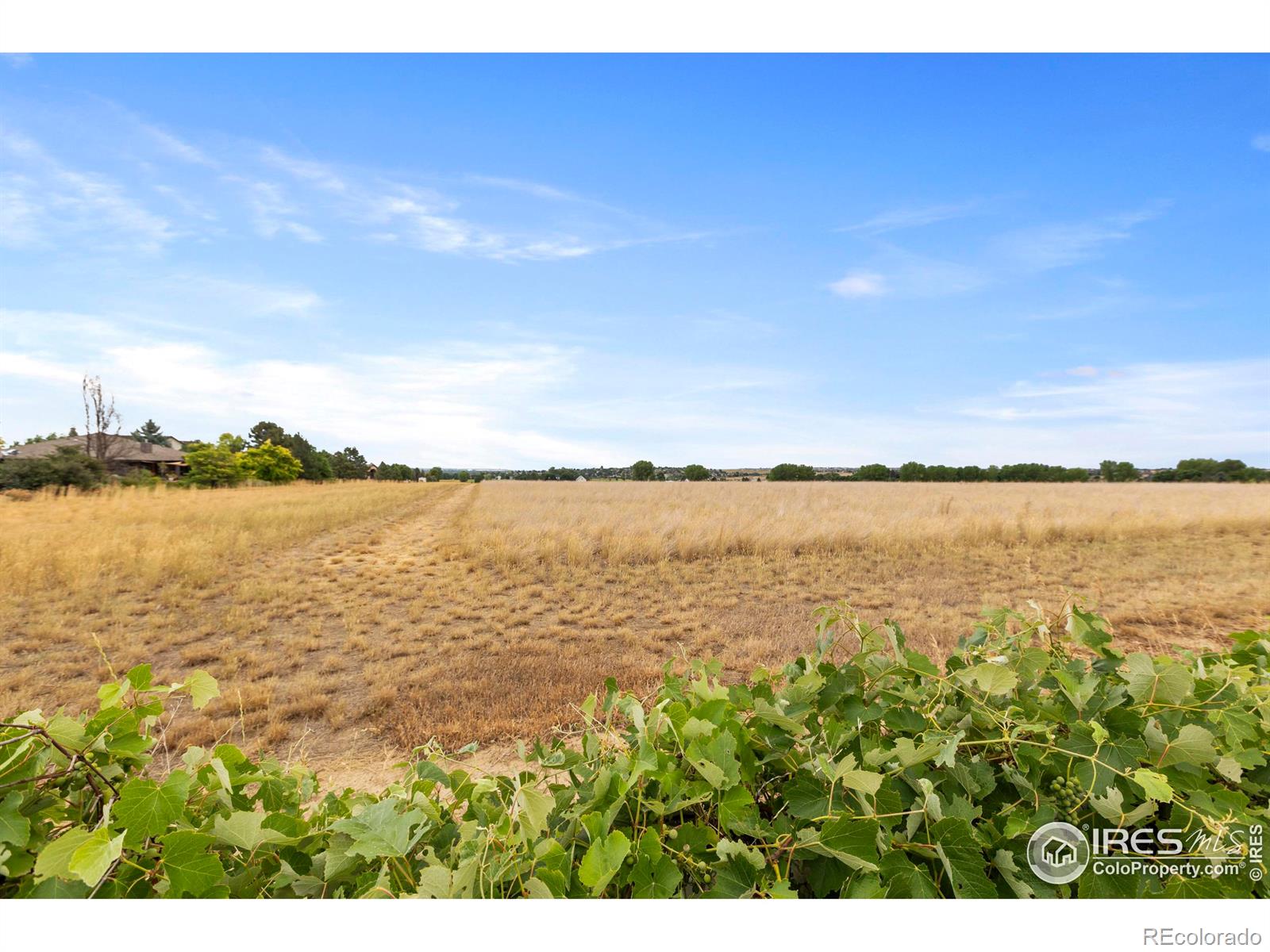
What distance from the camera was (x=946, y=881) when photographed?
2.67 ft

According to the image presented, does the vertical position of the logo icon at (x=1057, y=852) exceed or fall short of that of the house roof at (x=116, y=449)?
it falls short

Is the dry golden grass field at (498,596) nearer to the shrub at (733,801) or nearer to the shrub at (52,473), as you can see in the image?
the shrub at (733,801)

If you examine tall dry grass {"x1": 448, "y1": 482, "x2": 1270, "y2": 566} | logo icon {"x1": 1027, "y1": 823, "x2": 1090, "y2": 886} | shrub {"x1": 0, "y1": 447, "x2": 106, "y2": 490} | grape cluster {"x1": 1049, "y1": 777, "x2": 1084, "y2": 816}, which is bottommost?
tall dry grass {"x1": 448, "y1": 482, "x2": 1270, "y2": 566}

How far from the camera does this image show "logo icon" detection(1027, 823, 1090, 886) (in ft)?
2.61

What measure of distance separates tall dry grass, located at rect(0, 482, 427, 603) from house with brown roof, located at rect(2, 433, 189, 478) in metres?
22.2

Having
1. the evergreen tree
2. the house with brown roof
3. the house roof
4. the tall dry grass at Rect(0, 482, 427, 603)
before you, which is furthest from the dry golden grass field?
the evergreen tree

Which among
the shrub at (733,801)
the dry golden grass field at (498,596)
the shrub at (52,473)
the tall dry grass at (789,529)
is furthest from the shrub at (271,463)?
the shrub at (733,801)

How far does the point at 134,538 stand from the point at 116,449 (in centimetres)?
4321

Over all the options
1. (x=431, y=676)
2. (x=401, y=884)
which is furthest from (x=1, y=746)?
(x=431, y=676)

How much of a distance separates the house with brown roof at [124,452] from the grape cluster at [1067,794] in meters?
47.6

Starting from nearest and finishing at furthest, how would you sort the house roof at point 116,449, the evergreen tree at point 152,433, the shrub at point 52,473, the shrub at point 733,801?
1. the shrub at point 733,801
2. the shrub at point 52,473
3. the house roof at point 116,449
4. the evergreen tree at point 152,433

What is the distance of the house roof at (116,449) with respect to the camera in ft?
124

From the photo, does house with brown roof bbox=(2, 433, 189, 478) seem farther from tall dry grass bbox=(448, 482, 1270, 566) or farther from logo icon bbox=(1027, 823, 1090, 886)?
logo icon bbox=(1027, 823, 1090, 886)

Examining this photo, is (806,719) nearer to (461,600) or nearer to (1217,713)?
(1217,713)
